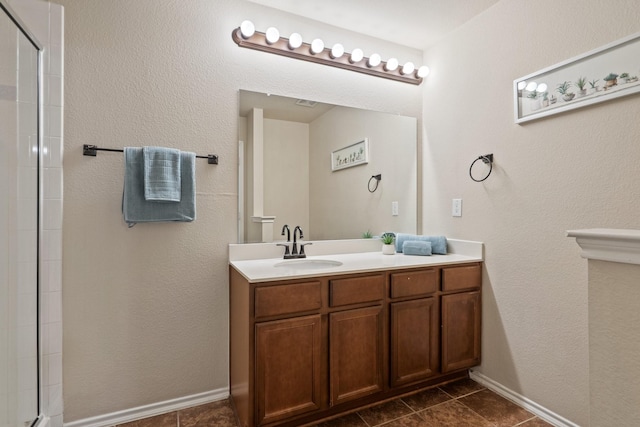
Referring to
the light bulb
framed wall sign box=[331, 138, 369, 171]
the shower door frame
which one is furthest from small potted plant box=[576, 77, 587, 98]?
the shower door frame

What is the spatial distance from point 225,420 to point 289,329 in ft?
2.26

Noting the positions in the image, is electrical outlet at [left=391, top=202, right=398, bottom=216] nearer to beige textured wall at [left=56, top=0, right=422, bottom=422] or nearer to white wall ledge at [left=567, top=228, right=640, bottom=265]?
beige textured wall at [left=56, top=0, right=422, bottom=422]

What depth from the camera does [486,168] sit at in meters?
2.11

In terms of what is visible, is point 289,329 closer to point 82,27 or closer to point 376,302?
point 376,302

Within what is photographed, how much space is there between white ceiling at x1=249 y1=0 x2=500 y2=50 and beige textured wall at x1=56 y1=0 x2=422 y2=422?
0.20 m

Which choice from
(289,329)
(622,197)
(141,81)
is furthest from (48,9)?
(622,197)

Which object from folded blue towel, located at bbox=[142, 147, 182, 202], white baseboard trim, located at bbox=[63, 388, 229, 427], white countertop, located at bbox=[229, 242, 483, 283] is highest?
folded blue towel, located at bbox=[142, 147, 182, 202]

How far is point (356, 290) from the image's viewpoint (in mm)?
1743

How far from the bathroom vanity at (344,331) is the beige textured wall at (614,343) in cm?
101

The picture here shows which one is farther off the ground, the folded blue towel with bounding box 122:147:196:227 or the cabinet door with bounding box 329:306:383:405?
the folded blue towel with bounding box 122:147:196:227

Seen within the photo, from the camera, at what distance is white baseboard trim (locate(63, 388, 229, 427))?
1.71m

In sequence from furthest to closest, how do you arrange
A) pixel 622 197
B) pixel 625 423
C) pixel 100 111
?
pixel 100 111 → pixel 622 197 → pixel 625 423

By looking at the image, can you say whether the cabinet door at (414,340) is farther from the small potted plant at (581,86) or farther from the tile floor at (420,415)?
the small potted plant at (581,86)

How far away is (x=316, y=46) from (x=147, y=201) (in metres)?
1.37
